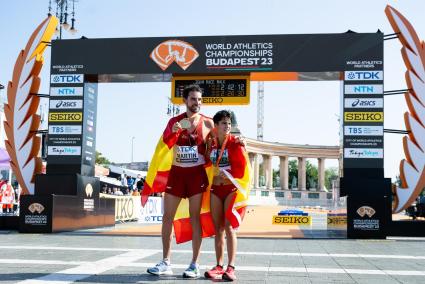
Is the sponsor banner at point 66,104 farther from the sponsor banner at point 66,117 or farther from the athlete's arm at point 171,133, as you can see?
the athlete's arm at point 171,133

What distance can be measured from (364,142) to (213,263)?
706 cm

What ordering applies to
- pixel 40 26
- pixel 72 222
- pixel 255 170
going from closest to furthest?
1. pixel 72 222
2. pixel 40 26
3. pixel 255 170

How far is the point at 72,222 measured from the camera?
13.1 m

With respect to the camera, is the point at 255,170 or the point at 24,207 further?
the point at 255,170

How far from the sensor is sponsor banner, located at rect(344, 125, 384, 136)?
12609 mm

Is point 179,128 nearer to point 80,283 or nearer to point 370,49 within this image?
point 80,283

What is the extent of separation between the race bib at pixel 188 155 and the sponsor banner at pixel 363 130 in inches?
308

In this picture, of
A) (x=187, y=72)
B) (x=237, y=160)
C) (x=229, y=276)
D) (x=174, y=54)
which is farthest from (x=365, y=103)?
(x=229, y=276)

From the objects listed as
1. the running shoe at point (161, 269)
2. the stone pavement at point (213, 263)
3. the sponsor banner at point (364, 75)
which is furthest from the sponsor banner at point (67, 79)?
the running shoe at point (161, 269)

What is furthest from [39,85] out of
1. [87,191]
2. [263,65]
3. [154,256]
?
[154,256]

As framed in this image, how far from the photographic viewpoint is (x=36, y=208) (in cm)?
1224

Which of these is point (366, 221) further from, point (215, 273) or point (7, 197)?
point (7, 197)

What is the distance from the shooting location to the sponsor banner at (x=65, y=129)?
13758mm

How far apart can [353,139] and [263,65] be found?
2.99 meters
